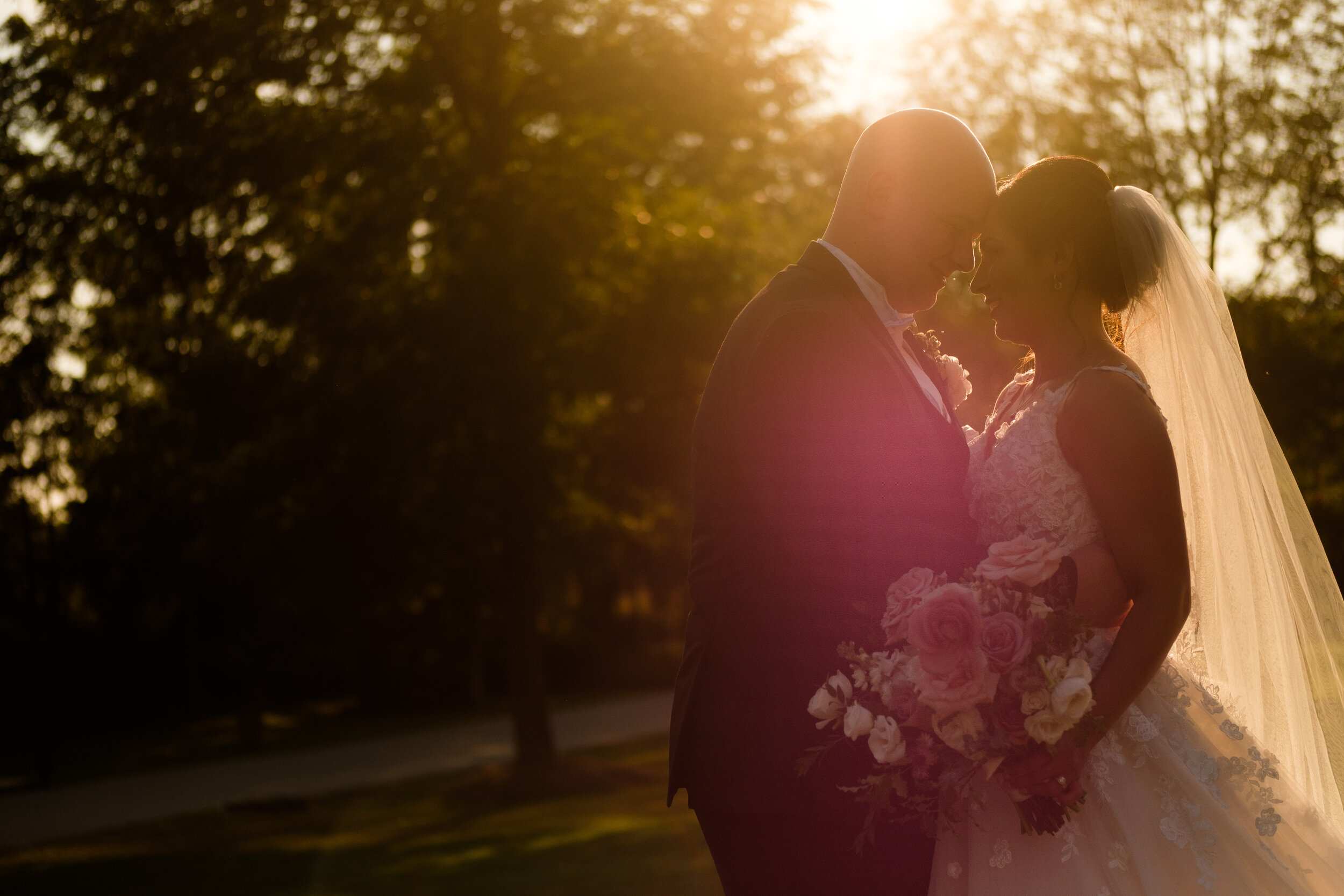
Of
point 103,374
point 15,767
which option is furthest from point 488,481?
point 15,767

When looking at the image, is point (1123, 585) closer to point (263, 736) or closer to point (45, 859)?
point (45, 859)

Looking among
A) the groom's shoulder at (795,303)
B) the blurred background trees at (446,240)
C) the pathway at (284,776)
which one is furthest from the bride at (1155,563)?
the pathway at (284,776)

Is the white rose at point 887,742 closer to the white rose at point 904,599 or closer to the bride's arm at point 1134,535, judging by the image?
the white rose at point 904,599

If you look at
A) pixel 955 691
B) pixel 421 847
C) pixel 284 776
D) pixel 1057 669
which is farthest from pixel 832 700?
pixel 284 776

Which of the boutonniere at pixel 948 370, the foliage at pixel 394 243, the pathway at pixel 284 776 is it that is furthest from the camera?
the pathway at pixel 284 776

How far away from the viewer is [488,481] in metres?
14.3

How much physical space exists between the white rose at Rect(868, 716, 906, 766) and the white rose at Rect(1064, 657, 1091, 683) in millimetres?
427

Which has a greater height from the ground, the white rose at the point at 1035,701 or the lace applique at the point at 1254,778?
the white rose at the point at 1035,701

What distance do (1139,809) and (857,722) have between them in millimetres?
1066

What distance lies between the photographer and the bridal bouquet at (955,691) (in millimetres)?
3105

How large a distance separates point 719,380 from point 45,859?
38.2ft

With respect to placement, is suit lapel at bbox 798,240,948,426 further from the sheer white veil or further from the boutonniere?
the sheer white veil

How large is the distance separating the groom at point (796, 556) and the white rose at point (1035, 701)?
406 millimetres

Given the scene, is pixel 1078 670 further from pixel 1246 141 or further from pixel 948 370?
pixel 1246 141
